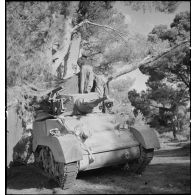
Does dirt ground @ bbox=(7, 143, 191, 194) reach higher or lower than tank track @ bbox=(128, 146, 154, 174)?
lower

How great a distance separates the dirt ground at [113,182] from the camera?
3.95m

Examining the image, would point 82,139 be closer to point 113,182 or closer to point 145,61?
point 113,182

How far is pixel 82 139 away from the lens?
4.63 meters

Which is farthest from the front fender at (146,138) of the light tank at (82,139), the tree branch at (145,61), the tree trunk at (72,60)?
the tree branch at (145,61)

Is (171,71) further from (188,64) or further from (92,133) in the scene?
(92,133)

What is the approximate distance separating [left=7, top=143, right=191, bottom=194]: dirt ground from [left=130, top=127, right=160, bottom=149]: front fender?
564 millimetres

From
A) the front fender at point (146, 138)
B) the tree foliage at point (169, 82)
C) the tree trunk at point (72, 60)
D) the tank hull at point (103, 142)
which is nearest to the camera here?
the tank hull at point (103, 142)

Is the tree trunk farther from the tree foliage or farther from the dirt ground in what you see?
the tree foliage

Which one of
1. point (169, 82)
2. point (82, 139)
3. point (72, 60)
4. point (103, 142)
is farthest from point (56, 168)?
point (169, 82)

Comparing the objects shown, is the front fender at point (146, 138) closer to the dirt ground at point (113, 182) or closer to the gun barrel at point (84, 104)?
the dirt ground at point (113, 182)

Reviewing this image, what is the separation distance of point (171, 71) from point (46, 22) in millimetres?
6687

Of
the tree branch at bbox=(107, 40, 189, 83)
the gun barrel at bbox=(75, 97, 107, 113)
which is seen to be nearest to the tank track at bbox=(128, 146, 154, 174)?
the gun barrel at bbox=(75, 97, 107, 113)

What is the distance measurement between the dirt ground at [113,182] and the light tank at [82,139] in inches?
8.2

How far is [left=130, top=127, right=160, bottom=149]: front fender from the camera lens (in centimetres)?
489
